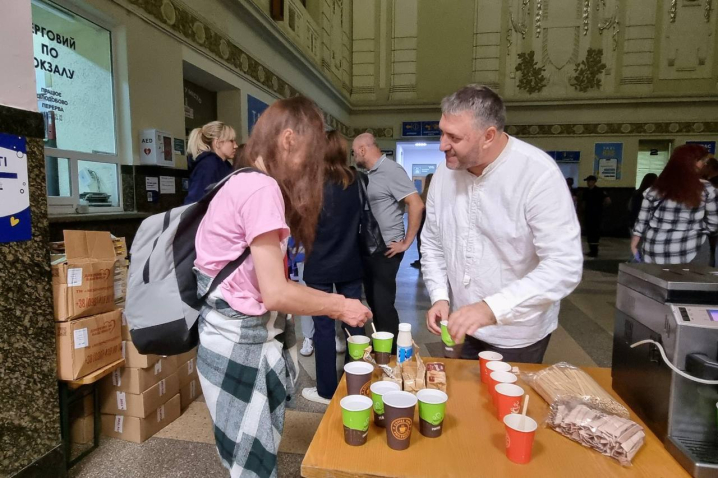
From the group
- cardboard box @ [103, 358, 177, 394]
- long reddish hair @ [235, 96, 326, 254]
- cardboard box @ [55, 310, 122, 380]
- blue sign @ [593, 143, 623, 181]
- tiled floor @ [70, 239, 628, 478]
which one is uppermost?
blue sign @ [593, 143, 623, 181]

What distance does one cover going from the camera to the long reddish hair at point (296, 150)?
1.23 m

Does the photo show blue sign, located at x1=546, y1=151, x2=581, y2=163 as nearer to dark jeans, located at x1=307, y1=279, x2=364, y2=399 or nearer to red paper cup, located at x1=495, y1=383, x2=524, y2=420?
dark jeans, located at x1=307, y1=279, x2=364, y2=399

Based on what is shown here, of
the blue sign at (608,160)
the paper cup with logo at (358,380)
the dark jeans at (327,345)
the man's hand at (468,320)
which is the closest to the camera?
the paper cup with logo at (358,380)

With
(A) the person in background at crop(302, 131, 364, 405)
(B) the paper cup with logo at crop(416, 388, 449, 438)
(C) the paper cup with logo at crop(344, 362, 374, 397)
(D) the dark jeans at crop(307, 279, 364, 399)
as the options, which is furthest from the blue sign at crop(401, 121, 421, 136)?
(B) the paper cup with logo at crop(416, 388, 449, 438)

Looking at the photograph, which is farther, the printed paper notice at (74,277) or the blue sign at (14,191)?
the printed paper notice at (74,277)

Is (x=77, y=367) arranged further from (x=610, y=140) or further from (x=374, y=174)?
(x=610, y=140)

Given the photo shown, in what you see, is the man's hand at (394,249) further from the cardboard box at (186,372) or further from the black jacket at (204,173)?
the cardboard box at (186,372)

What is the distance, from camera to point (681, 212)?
313 centimetres

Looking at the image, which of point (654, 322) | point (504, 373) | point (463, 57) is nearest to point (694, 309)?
point (654, 322)

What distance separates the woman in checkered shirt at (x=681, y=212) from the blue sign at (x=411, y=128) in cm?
887

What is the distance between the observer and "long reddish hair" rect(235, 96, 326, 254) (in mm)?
1230

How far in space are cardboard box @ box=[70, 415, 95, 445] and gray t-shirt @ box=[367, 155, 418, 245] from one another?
202cm

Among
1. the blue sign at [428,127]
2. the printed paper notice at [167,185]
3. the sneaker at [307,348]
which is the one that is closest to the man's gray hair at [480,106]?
the sneaker at [307,348]

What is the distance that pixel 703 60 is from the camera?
34.7ft
